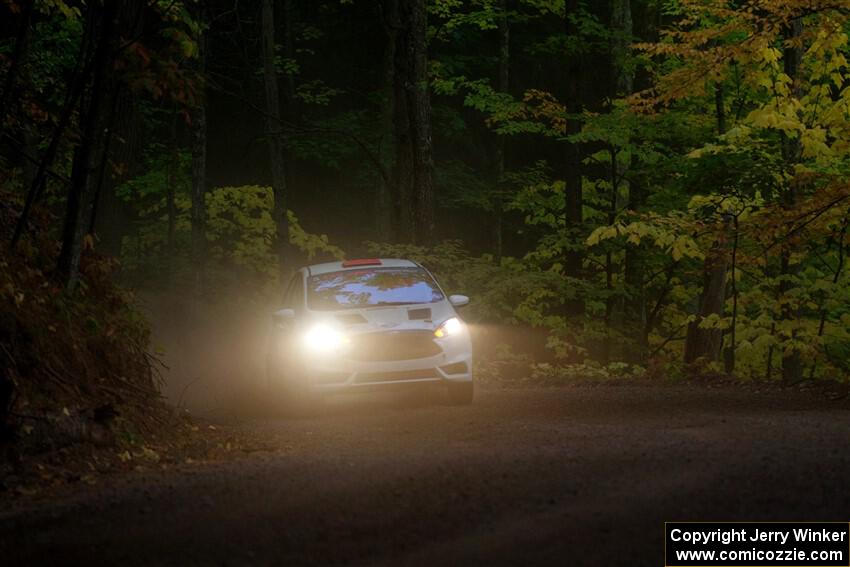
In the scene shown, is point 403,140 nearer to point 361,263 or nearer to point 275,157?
point 275,157

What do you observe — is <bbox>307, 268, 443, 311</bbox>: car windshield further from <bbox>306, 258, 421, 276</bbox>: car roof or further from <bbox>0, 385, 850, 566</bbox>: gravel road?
<bbox>0, 385, 850, 566</bbox>: gravel road

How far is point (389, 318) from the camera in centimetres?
1308

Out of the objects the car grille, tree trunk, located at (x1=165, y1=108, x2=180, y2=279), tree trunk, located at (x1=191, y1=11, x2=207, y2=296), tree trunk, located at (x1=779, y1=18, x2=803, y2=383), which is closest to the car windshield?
the car grille

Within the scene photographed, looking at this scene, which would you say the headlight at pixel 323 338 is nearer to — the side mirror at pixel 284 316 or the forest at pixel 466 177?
the side mirror at pixel 284 316

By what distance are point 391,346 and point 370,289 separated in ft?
3.93

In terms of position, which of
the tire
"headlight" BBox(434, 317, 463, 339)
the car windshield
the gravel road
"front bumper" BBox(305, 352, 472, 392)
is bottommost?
the gravel road

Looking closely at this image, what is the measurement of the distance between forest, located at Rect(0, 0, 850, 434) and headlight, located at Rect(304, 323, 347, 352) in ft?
6.33

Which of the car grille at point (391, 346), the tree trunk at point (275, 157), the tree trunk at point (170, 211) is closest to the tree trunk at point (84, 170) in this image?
the car grille at point (391, 346)

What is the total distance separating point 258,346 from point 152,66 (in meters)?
17.0

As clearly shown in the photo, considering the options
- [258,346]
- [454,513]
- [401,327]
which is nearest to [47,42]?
[258,346]

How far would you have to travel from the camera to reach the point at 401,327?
13.0 m

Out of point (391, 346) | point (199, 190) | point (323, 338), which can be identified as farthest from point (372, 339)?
point (199, 190)

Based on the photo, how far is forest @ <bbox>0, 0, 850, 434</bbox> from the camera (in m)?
11.5

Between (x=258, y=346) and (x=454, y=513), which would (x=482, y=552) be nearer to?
(x=454, y=513)
